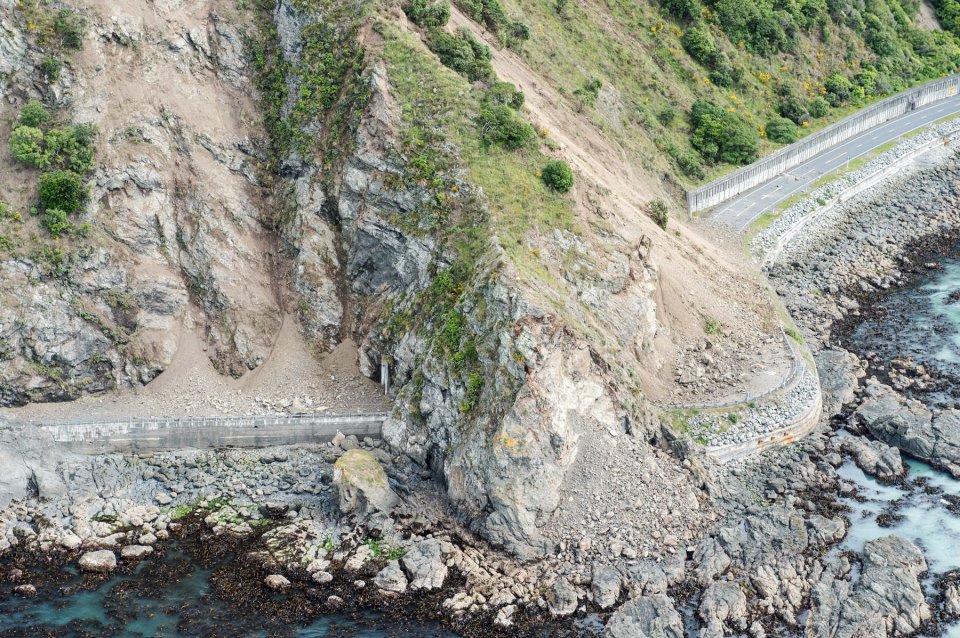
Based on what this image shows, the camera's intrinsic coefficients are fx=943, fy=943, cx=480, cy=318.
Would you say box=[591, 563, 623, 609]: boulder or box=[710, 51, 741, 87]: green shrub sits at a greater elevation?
box=[710, 51, 741, 87]: green shrub

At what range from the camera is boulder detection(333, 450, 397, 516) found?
57.8 meters

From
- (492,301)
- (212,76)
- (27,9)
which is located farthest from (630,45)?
(27,9)

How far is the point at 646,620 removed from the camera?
50.1 m

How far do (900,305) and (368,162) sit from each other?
49.3 m

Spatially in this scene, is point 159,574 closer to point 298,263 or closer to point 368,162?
point 298,263

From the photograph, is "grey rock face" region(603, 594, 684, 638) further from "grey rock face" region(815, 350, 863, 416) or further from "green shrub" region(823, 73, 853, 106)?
"green shrub" region(823, 73, 853, 106)

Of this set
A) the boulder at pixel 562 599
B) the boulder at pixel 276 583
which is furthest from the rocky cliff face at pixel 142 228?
the boulder at pixel 562 599

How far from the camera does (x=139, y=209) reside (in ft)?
232

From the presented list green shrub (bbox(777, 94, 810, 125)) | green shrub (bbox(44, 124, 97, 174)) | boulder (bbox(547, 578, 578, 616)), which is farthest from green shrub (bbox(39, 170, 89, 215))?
green shrub (bbox(777, 94, 810, 125))

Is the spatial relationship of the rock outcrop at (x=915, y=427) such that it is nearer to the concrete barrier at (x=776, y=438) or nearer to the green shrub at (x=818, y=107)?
the concrete barrier at (x=776, y=438)

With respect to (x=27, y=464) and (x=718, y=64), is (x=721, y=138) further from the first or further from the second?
(x=27, y=464)

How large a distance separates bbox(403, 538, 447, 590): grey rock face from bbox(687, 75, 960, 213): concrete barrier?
4953cm

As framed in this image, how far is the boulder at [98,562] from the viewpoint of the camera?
176 ft

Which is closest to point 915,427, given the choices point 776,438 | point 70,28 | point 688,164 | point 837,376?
point 837,376
